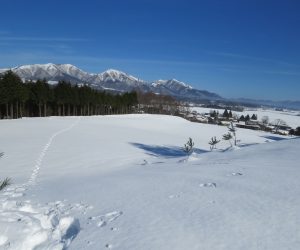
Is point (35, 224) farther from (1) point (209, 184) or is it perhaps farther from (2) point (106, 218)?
(1) point (209, 184)

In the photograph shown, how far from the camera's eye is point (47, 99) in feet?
267

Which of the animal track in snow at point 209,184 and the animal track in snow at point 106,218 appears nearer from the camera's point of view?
the animal track in snow at point 106,218

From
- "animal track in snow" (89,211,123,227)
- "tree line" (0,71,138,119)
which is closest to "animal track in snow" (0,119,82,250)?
"animal track in snow" (89,211,123,227)

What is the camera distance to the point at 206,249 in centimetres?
729

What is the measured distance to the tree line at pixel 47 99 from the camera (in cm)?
6931

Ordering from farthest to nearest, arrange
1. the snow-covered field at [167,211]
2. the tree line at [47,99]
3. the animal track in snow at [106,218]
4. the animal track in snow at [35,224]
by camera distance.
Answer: the tree line at [47,99] → the animal track in snow at [106,218] → the animal track in snow at [35,224] → the snow-covered field at [167,211]

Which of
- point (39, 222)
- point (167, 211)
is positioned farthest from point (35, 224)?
point (167, 211)

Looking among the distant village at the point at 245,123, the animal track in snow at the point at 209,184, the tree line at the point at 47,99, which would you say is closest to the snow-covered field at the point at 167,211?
the animal track in snow at the point at 209,184

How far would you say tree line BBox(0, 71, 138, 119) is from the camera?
69312 mm

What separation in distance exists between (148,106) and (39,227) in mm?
136052

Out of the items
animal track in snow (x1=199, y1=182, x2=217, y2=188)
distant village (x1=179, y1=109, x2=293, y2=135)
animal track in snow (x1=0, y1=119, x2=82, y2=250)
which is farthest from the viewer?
distant village (x1=179, y1=109, x2=293, y2=135)

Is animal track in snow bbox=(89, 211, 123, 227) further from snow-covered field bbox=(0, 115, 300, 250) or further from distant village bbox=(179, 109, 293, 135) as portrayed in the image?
distant village bbox=(179, 109, 293, 135)

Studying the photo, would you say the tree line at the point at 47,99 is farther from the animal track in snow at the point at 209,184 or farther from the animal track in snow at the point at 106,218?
the animal track in snow at the point at 106,218

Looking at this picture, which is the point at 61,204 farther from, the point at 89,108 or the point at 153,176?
the point at 89,108
